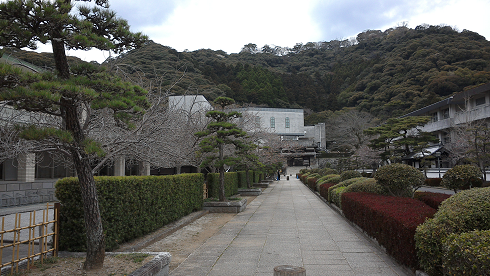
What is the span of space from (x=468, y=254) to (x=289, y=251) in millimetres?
3904

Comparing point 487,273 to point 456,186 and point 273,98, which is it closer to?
point 456,186

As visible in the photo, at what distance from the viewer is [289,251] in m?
6.63

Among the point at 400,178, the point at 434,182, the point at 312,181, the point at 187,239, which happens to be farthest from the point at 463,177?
the point at 434,182

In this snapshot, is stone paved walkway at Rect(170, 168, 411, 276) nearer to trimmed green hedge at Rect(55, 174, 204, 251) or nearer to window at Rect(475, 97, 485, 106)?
trimmed green hedge at Rect(55, 174, 204, 251)

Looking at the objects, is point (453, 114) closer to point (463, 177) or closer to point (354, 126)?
point (354, 126)

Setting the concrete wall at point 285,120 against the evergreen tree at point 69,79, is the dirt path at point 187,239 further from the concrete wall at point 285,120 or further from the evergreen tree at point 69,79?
the concrete wall at point 285,120

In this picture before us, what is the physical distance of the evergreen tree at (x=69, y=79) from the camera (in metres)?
3.40

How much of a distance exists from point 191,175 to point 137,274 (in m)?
7.44

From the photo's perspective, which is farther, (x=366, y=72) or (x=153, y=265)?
(x=366, y=72)

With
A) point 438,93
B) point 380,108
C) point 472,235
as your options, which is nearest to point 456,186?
point 472,235

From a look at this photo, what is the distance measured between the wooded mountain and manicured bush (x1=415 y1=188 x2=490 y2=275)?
115 feet

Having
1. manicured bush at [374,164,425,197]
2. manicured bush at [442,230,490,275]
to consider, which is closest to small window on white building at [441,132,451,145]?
manicured bush at [374,164,425,197]

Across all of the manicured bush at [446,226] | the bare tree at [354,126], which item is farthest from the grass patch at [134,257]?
the bare tree at [354,126]

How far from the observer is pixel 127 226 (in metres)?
6.60
